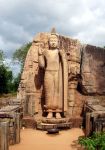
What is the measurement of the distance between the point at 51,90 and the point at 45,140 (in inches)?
86.2

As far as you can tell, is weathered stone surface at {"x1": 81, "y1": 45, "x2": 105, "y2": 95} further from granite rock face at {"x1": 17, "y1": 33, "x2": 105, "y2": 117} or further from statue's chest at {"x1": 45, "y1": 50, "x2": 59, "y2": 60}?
statue's chest at {"x1": 45, "y1": 50, "x2": 59, "y2": 60}

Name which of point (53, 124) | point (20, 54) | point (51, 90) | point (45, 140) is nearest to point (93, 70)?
point (51, 90)

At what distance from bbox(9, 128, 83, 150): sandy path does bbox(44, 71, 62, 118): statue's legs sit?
3.08 ft

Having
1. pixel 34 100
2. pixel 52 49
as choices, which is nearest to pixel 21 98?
pixel 34 100

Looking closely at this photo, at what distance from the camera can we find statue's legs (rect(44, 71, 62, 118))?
987 centimetres

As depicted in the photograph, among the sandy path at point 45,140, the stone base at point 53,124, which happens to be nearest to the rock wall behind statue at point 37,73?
the stone base at point 53,124

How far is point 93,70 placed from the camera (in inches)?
431

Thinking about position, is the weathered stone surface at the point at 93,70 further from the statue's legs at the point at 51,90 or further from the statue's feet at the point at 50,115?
the statue's feet at the point at 50,115

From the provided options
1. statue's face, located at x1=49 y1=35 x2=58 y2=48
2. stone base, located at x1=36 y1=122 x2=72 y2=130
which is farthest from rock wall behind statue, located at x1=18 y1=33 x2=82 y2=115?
stone base, located at x1=36 y1=122 x2=72 y2=130

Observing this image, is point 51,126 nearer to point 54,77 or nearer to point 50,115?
point 50,115

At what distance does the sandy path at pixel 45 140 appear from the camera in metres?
7.28

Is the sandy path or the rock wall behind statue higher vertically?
the rock wall behind statue

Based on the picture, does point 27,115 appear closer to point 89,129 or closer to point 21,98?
point 21,98

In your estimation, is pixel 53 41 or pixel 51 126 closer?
pixel 51 126
